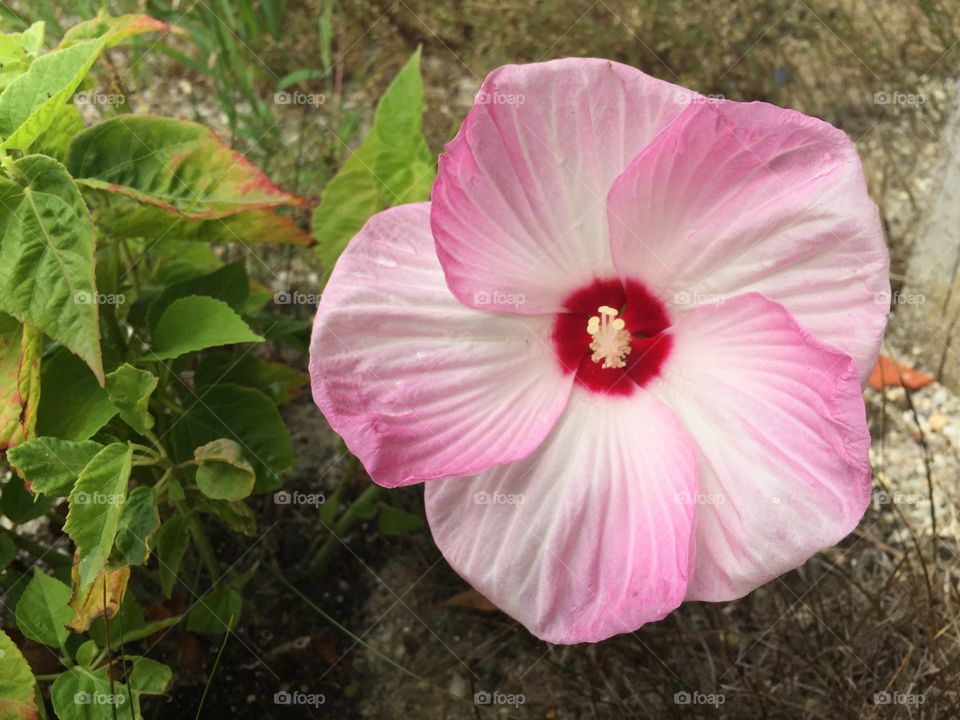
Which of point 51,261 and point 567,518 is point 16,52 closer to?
point 51,261

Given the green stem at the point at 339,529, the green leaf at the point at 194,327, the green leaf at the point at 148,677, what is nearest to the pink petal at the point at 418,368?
the green leaf at the point at 194,327

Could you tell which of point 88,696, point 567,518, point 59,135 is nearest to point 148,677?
point 88,696

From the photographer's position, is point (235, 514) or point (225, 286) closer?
point (235, 514)

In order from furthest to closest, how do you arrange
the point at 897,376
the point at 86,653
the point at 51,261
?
the point at 897,376 → the point at 86,653 → the point at 51,261

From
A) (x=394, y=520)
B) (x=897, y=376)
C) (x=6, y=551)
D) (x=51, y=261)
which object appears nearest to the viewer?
(x=51, y=261)

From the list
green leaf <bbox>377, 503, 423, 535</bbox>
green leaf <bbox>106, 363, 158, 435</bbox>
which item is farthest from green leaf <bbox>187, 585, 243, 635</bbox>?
green leaf <bbox>106, 363, 158, 435</bbox>

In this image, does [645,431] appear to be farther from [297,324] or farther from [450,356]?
[297,324]

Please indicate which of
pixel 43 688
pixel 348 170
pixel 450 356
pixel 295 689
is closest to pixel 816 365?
pixel 450 356
